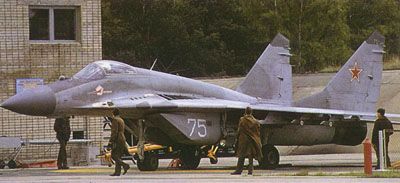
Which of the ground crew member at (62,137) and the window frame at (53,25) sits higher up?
the window frame at (53,25)

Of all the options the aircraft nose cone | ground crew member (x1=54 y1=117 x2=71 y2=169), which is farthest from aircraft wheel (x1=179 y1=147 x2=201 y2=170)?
the aircraft nose cone

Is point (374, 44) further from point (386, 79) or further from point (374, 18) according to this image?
point (374, 18)

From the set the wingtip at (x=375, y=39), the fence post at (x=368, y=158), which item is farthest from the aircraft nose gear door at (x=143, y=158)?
the wingtip at (x=375, y=39)

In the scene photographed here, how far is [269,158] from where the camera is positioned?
27.9m

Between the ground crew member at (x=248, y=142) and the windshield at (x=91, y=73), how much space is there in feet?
14.1

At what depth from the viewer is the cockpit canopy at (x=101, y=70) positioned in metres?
25.7

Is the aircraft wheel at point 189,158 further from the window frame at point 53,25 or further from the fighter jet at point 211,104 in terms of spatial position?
the window frame at point 53,25

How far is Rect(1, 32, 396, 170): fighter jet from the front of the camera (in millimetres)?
25281

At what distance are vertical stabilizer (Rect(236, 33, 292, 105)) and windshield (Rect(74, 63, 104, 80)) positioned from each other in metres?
6.20

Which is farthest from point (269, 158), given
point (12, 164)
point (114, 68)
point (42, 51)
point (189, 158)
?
point (42, 51)

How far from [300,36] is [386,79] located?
72.2 feet

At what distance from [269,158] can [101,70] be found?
16.7ft

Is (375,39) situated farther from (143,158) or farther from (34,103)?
(34,103)

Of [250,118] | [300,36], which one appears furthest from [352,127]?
[300,36]
